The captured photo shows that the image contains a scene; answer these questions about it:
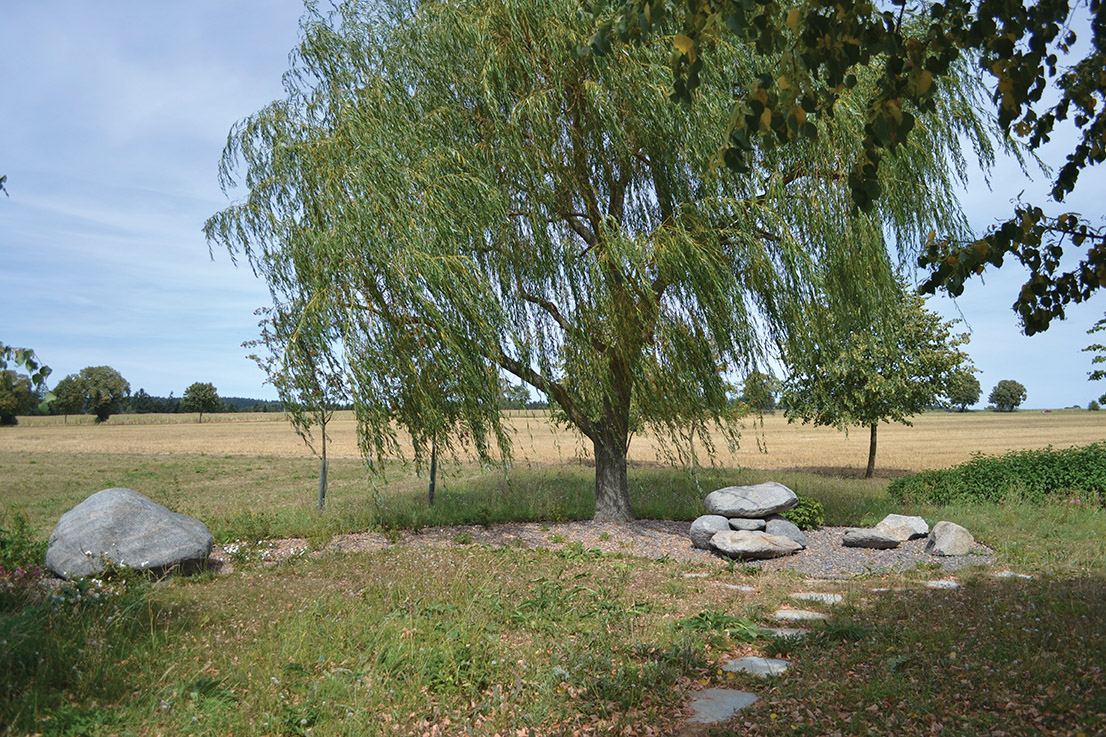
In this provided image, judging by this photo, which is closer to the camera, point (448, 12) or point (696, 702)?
point (696, 702)

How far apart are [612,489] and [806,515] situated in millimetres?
3166

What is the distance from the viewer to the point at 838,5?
333 centimetres

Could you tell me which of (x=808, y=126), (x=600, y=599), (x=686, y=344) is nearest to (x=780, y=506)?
(x=686, y=344)

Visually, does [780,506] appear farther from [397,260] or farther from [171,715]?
[171,715]

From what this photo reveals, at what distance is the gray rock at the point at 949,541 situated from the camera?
30.8ft

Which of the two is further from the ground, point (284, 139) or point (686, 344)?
point (284, 139)

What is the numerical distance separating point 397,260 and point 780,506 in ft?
22.5

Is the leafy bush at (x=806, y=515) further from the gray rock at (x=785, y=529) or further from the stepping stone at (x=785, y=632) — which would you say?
the stepping stone at (x=785, y=632)

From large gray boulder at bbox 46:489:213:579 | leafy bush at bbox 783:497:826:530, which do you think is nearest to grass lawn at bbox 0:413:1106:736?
large gray boulder at bbox 46:489:213:579

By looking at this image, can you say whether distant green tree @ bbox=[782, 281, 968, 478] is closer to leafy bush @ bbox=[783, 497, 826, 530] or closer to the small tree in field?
leafy bush @ bbox=[783, 497, 826, 530]

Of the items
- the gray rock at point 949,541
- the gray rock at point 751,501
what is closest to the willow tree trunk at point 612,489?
the gray rock at point 751,501

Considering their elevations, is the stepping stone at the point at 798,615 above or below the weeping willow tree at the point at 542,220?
below

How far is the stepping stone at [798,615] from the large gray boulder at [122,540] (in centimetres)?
647

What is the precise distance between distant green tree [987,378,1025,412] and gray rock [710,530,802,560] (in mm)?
97678
